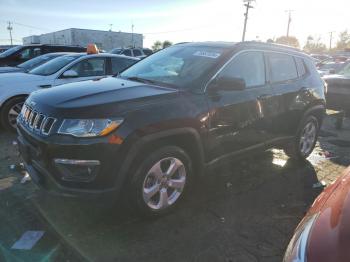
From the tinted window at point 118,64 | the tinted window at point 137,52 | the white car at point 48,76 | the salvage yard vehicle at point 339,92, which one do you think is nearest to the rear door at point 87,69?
the white car at point 48,76

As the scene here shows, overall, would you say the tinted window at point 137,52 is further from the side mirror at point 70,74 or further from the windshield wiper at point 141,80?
the windshield wiper at point 141,80

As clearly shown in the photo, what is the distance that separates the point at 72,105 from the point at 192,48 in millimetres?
2007

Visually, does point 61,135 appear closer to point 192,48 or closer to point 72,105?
point 72,105

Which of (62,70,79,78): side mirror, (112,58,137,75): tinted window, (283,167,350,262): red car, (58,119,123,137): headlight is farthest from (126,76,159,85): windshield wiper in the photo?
(112,58,137,75): tinted window

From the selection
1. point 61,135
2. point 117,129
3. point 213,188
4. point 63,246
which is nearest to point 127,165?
point 117,129

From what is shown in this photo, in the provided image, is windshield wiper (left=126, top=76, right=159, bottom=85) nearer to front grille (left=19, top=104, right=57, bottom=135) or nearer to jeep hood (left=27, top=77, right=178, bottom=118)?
jeep hood (left=27, top=77, right=178, bottom=118)

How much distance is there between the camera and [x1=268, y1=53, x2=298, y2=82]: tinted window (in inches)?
189

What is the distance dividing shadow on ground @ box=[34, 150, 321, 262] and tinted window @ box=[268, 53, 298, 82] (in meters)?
1.51

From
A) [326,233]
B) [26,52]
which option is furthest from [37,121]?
[26,52]

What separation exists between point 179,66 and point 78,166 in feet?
6.18

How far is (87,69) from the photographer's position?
24.6ft

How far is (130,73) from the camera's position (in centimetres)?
461

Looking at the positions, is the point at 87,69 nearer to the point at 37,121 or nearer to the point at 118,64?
the point at 118,64

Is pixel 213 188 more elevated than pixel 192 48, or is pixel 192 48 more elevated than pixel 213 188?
pixel 192 48
